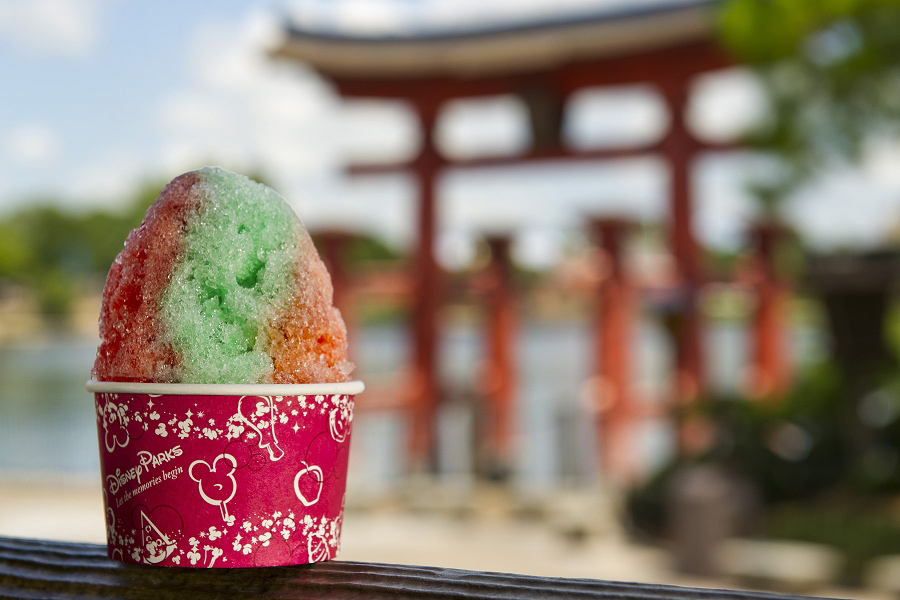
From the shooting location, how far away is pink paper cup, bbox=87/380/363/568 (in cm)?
70

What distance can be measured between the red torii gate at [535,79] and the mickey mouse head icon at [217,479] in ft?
21.6

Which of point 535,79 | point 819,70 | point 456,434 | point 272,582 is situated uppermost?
point 535,79

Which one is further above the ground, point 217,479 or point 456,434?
point 456,434

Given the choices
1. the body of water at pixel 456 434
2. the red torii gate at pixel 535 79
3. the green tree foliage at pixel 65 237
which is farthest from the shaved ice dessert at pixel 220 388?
the green tree foliage at pixel 65 237

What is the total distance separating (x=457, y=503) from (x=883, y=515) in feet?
11.2

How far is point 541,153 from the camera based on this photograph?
7609 millimetres

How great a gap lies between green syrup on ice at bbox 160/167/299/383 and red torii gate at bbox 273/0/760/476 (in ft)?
21.2

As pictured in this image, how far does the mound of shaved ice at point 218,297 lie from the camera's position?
72cm

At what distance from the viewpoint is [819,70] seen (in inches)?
223

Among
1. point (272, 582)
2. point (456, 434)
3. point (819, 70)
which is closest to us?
point (272, 582)

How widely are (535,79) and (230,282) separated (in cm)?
730

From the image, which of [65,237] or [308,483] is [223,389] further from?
[65,237]

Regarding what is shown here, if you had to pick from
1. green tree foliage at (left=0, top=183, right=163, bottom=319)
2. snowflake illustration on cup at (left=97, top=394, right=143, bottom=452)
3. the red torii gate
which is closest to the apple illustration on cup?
snowflake illustration on cup at (left=97, top=394, right=143, bottom=452)

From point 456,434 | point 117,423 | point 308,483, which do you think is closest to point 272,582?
point 308,483
